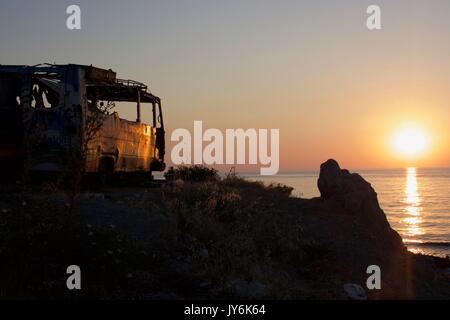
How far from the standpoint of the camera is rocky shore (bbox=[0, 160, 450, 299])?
8.65 m

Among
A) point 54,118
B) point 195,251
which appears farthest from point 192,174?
point 195,251

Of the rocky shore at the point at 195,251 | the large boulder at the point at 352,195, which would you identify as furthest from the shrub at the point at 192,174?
the rocky shore at the point at 195,251

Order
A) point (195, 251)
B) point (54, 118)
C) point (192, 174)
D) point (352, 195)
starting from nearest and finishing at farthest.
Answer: point (195, 251) < point (54, 118) < point (352, 195) < point (192, 174)

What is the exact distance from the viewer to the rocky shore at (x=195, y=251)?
8648 millimetres

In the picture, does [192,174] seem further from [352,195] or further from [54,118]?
[54,118]

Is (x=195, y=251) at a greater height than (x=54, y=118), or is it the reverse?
(x=54, y=118)

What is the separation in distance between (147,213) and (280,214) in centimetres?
479

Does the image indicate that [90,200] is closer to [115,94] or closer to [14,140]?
[14,140]

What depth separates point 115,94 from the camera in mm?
18391

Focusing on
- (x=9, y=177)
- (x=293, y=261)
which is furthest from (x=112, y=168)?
(x=293, y=261)

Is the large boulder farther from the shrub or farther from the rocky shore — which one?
the shrub

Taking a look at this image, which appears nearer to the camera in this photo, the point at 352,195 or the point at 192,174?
the point at 352,195

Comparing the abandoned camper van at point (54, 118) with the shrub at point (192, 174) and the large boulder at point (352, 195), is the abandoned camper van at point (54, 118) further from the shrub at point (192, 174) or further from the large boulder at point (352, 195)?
the shrub at point (192, 174)

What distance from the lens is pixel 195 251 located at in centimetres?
1015
